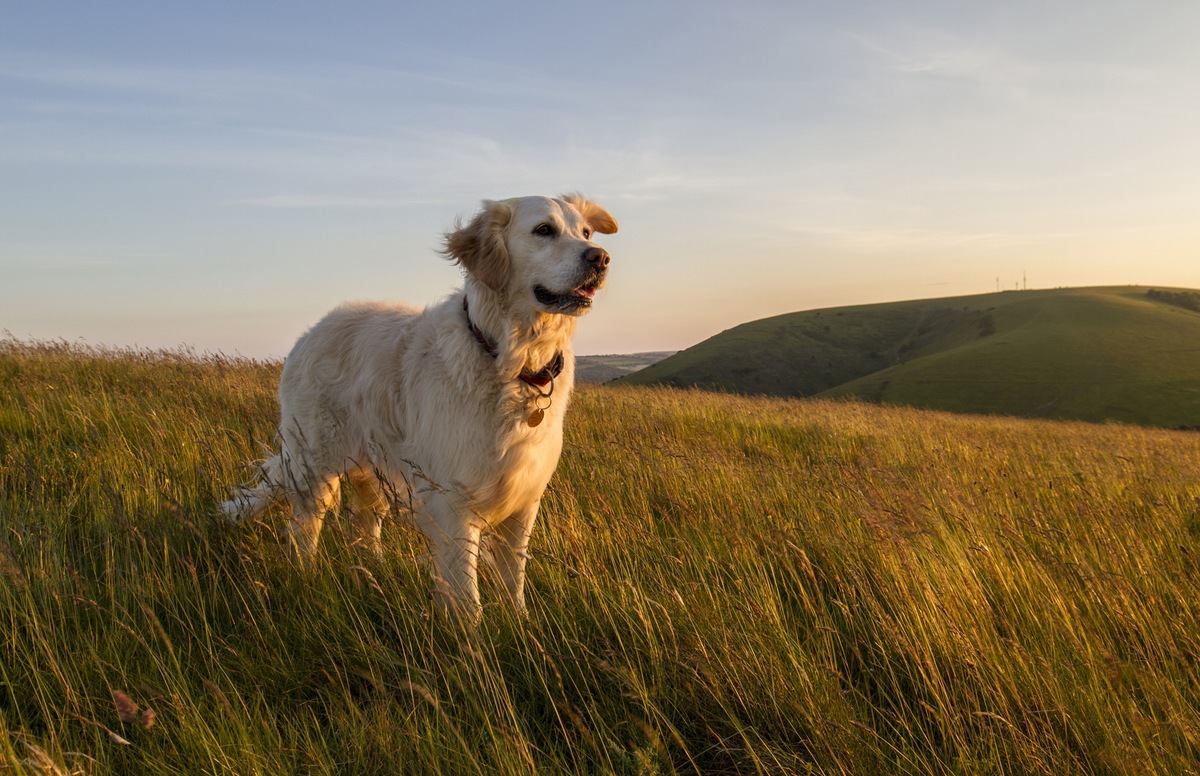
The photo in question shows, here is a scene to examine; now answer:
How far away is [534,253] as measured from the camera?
3.66 metres

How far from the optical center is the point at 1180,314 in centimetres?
8294

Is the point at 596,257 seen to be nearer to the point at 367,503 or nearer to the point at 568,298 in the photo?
the point at 568,298

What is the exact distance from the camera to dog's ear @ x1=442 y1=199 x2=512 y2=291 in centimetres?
367

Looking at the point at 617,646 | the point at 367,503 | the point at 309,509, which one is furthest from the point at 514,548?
the point at 367,503

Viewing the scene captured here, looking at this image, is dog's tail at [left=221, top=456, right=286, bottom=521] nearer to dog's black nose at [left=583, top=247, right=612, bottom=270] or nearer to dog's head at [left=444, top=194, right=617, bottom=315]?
dog's head at [left=444, top=194, right=617, bottom=315]

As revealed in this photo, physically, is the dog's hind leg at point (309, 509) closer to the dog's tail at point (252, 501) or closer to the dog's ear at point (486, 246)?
the dog's tail at point (252, 501)

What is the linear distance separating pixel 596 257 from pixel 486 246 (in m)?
0.64

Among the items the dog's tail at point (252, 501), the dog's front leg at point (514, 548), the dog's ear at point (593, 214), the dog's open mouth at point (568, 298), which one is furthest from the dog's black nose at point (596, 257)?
the dog's tail at point (252, 501)

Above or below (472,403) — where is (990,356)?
below

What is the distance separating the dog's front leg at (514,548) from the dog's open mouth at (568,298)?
1.06 m

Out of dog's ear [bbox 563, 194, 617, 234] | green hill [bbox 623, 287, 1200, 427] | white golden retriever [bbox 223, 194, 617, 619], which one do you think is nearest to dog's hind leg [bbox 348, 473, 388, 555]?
white golden retriever [bbox 223, 194, 617, 619]

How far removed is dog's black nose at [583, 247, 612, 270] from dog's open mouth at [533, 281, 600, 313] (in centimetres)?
10

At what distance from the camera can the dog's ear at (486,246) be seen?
367 cm

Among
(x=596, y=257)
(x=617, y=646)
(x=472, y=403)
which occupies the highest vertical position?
(x=596, y=257)
